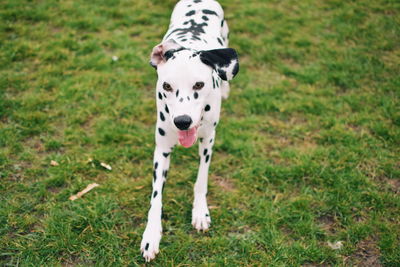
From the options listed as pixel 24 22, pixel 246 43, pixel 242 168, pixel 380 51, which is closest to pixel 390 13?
pixel 380 51

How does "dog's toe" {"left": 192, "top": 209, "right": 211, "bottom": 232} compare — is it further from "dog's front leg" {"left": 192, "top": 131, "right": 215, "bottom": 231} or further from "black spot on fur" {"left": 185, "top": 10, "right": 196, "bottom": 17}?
"black spot on fur" {"left": 185, "top": 10, "right": 196, "bottom": 17}

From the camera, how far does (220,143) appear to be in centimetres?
470

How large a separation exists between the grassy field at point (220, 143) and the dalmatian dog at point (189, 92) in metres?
0.30

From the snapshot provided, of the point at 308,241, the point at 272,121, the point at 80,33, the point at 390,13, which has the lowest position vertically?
the point at 308,241

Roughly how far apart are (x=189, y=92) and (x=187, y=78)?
116mm

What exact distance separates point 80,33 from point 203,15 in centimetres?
324

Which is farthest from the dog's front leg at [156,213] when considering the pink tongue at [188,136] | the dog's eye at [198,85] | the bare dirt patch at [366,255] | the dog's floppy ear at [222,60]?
the bare dirt patch at [366,255]

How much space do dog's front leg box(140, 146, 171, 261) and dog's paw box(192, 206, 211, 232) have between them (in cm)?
43

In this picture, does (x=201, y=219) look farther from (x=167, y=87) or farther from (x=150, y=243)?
(x=167, y=87)

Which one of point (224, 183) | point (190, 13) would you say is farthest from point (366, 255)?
point (190, 13)

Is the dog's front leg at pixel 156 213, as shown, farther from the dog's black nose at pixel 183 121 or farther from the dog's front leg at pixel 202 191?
the dog's black nose at pixel 183 121

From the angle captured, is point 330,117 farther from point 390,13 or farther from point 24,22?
point 24,22

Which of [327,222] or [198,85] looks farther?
[327,222]

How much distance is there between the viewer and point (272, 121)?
16.6 ft
